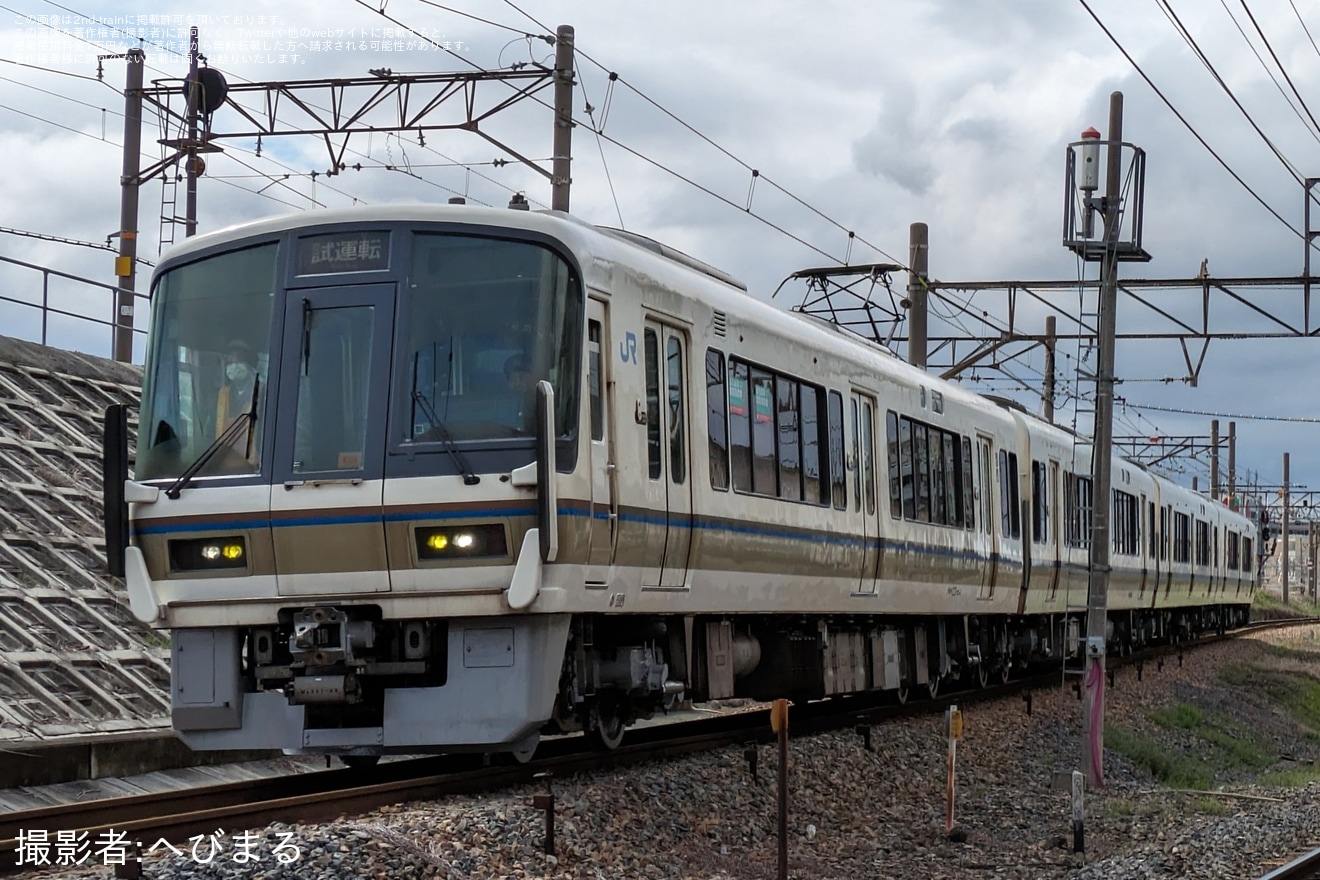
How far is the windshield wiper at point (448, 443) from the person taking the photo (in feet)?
27.6

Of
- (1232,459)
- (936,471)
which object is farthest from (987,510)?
(1232,459)

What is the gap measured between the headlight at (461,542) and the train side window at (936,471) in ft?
26.2

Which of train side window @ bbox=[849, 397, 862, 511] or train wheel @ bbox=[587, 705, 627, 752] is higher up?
train side window @ bbox=[849, 397, 862, 511]

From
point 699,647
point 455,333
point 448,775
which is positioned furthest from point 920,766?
point 455,333

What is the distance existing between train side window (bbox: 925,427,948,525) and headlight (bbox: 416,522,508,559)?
800 centimetres

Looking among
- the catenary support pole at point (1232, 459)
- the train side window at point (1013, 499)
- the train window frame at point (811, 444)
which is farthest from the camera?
the catenary support pole at point (1232, 459)

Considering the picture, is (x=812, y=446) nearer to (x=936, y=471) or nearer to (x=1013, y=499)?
(x=936, y=471)

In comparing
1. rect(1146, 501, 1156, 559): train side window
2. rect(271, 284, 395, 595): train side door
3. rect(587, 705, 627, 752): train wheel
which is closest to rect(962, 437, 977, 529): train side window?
rect(587, 705, 627, 752): train wheel

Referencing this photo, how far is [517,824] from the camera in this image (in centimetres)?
816

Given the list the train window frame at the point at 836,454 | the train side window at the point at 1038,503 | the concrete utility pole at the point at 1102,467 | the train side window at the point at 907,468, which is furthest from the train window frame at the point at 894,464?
the train side window at the point at 1038,503

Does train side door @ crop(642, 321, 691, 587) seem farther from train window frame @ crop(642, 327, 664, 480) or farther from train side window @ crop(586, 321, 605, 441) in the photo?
train side window @ crop(586, 321, 605, 441)

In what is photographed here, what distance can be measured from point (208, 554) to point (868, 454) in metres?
6.41

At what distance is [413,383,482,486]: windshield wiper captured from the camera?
8406 millimetres

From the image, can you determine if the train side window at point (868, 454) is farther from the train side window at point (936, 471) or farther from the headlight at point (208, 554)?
the headlight at point (208, 554)
